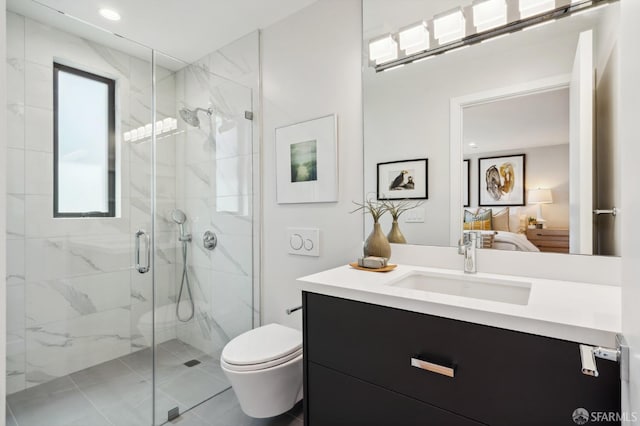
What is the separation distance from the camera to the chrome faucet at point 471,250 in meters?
1.37

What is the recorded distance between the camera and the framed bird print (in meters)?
1.56

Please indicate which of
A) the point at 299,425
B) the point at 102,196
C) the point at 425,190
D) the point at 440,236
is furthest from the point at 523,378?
the point at 102,196

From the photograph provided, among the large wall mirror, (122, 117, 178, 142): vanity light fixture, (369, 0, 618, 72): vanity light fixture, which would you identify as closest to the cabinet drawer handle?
the large wall mirror

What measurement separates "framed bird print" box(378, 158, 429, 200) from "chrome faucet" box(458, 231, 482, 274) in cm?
28

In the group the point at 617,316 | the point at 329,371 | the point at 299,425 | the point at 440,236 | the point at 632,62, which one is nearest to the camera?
the point at 632,62

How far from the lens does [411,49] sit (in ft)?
5.23

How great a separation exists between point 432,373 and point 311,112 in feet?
4.86

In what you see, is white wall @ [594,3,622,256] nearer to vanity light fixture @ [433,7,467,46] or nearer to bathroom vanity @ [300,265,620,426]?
bathroom vanity @ [300,265,620,426]

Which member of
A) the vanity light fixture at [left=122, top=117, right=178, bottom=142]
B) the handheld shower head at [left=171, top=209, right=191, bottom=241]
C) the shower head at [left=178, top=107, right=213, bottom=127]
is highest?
the shower head at [left=178, top=107, right=213, bottom=127]

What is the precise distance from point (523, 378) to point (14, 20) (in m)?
2.70

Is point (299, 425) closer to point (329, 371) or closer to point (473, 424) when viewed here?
point (329, 371)

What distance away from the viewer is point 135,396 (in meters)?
1.83

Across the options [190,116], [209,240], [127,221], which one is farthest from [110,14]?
[209,240]

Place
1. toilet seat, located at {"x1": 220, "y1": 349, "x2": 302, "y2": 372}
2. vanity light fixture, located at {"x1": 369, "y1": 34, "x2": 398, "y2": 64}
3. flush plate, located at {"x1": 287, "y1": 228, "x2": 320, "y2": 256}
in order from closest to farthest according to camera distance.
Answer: toilet seat, located at {"x1": 220, "y1": 349, "x2": 302, "y2": 372}
vanity light fixture, located at {"x1": 369, "y1": 34, "x2": 398, "y2": 64}
flush plate, located at {"x1": 287, "y1": 228, "x2": 320, "y2": 256}
